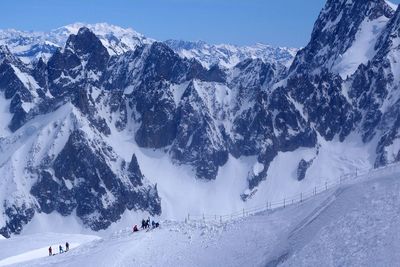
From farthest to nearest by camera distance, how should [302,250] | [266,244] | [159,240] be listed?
[159,240] → [266,244] → [302,250]

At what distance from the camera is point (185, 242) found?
73188 millimetres

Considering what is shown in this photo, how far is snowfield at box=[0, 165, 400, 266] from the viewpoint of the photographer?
5253cm

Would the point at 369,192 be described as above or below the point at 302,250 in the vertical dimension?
above

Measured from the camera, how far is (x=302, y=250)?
5519cm

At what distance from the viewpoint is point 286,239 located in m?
61.2

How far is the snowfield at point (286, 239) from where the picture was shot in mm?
52531

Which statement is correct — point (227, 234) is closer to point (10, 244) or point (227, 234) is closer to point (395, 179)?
point (395, 179)

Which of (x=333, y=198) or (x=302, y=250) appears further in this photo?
(x=333, y=198)

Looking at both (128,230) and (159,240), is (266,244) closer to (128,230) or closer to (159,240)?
(159,240)

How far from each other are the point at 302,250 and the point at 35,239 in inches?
2194

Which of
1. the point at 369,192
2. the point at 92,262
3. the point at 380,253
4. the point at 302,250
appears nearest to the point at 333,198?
the point at 369,192

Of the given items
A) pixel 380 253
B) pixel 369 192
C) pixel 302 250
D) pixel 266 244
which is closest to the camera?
pixel 380 253

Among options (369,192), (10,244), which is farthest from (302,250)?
(10,244)

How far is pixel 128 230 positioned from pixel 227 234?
1832 cm
